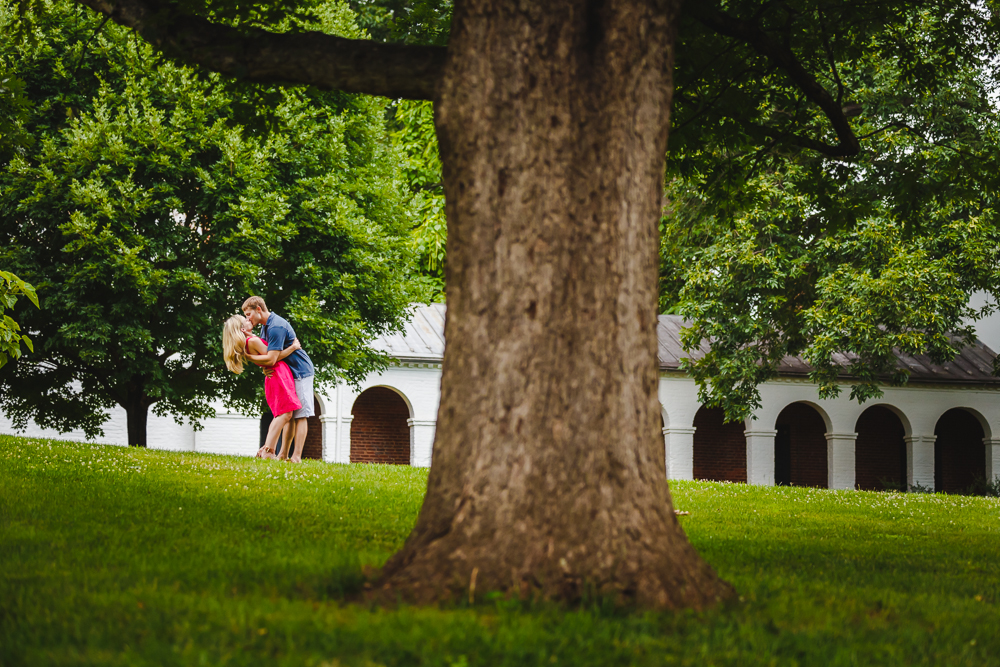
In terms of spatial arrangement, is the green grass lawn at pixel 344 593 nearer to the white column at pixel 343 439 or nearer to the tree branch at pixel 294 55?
the tree branch at pixel 294 55

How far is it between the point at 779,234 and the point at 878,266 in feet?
7.30

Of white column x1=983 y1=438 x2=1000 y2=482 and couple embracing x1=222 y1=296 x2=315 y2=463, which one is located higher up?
couple embracing x1=222 y1=296 x2=315 y2=463

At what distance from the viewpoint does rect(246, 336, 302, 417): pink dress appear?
10.7m

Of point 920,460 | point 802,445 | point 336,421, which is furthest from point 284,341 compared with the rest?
point 802,445

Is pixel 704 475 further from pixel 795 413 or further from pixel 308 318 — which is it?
pixel 308 318

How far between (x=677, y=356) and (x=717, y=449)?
382 centimetres

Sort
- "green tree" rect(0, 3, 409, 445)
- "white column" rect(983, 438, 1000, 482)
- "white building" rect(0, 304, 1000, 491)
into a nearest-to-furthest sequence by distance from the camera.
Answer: "green tree" rect(0, 3, 409, 445) < "white building" rect(0, 304, 1000, 491) < "white column" rect(983, 438, 1000, 482)

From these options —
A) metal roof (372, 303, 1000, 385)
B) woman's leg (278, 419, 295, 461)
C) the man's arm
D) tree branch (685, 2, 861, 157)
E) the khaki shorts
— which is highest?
tree branch (685, 2, 861, 157)

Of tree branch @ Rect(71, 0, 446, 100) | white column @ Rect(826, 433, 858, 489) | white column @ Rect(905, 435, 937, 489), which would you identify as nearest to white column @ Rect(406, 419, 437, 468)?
white column @ Rect(826, 433, 858, 489)

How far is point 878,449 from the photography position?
27250 mm

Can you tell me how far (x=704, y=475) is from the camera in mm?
26547

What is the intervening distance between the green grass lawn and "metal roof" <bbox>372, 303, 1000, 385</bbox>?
1526 cm

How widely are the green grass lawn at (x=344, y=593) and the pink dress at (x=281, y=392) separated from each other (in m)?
2.81

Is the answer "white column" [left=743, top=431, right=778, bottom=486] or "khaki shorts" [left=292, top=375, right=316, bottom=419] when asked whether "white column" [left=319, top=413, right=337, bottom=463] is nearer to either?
"white column" [left=743, top=431, right=778, bottom=486]
